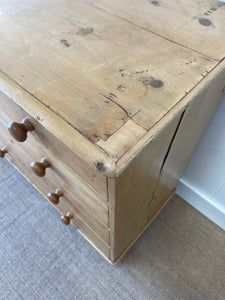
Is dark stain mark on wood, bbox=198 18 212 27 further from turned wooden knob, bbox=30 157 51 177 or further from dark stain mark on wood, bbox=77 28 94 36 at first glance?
turned wooden knob, bbox=30 157 51 177

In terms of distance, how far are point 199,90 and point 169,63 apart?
3.5 inches

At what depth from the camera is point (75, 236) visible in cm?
97

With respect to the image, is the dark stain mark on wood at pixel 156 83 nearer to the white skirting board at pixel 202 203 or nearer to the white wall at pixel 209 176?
the white wall at pixel 209 176

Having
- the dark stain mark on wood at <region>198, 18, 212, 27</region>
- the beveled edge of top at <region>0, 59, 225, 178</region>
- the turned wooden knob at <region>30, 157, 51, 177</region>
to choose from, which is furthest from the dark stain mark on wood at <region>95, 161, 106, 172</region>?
the dark stain mark on wood at <region>198, 18, 212, 27</region>

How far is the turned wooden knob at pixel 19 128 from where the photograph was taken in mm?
391

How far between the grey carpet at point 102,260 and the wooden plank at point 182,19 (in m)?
0.79

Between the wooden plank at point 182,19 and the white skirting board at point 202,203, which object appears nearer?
the wooden plank at point 182,19

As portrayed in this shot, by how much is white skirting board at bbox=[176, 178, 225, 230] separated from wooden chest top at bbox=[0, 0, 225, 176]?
2.31ft

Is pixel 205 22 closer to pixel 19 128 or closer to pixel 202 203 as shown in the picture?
pixel 19 128

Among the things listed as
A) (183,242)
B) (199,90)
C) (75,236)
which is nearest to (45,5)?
(199,90)

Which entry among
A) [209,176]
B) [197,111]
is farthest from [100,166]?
[209,176]

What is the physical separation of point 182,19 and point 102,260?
906mm

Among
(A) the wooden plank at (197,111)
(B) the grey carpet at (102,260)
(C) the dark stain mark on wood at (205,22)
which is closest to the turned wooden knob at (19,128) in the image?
(A) the wooden plank at (197,111)

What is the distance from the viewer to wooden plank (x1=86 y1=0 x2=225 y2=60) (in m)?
0.47
